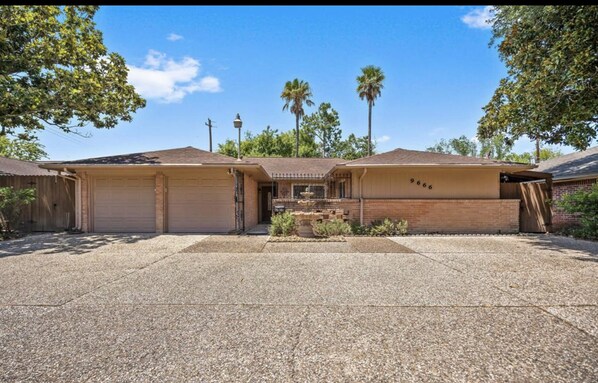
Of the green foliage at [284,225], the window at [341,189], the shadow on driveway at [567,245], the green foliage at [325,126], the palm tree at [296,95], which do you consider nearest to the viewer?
the shadow on driveway at [567,245]

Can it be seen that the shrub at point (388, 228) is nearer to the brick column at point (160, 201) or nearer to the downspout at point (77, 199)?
the brick column at point (160, 201)

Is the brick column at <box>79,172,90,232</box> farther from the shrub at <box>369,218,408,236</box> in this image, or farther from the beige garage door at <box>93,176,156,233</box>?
the shrub at <box>369,218,408,236</box>

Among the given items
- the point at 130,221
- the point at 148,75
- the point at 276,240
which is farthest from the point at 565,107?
the point at 148,75

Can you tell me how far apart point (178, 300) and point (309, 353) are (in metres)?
2.23

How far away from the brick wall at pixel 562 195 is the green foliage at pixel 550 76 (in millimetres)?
2221

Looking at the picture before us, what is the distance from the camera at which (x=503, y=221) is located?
1134 centimetres

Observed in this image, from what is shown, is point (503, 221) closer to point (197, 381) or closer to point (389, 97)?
point (197, 381)

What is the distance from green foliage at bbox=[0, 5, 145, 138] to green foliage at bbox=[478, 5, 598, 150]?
14473mm

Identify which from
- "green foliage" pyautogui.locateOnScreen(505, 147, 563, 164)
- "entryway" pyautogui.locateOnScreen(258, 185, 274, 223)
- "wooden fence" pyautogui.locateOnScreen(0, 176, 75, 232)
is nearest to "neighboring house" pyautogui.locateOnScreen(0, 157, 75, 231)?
"wooden fence" pyautogui.locateOnScreen(0, 176, 75, 232)

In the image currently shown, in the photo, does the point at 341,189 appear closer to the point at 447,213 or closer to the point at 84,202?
the point at 447,213

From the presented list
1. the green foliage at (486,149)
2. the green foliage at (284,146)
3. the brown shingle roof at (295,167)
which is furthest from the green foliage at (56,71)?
the green foliage at (486,149)

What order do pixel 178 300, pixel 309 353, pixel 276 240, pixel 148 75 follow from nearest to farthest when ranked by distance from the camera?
1. pixel 309 353
2. pixel 178 300
3. pixel 276 240
4. pixel 148 75

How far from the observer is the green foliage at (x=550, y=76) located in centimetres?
714

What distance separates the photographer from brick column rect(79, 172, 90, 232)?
1136 cm
